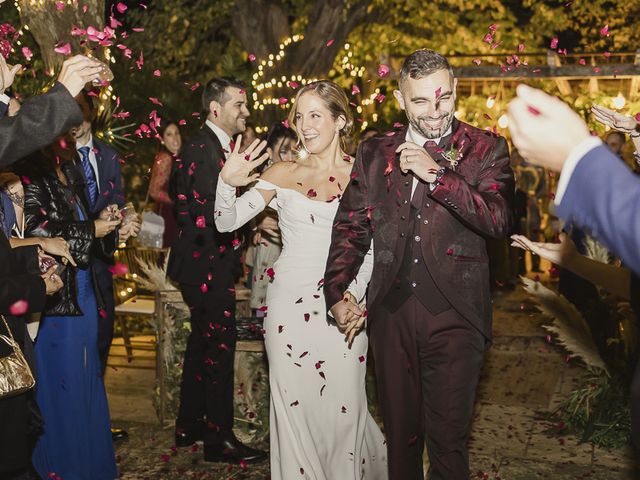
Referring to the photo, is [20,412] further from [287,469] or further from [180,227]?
[180,227]

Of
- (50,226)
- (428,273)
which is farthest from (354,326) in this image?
(50,226)

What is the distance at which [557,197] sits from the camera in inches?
74.3

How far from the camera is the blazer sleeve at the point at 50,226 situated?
15.3ft

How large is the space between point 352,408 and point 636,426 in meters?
2.11

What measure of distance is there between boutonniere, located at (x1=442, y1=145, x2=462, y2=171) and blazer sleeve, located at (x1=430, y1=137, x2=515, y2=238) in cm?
12

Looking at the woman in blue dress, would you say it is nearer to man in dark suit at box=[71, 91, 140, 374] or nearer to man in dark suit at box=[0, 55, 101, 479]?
man in dark suit at box=[71, 91, 140, 374]

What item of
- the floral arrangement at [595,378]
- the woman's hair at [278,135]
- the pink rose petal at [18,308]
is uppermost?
the woman's hair at [278,135]

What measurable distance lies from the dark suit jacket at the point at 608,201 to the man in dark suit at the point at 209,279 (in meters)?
3.87

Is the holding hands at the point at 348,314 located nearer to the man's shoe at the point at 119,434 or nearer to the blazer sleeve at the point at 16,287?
the blazer sleeve at the point at 16,287

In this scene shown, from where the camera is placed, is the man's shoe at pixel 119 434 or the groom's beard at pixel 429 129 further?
the man's shoe at pixel 119 434

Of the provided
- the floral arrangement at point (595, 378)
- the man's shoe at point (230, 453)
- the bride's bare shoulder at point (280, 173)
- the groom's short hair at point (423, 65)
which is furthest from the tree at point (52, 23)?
the groom's short hair at point (423, 65)

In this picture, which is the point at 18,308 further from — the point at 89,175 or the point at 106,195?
the point at 106,195

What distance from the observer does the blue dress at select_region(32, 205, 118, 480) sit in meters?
4.83

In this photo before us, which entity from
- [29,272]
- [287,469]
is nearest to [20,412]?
[29,272]
